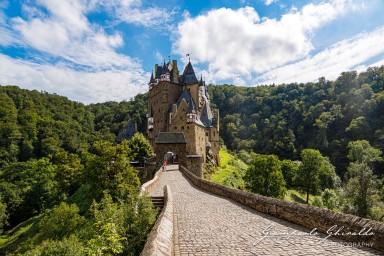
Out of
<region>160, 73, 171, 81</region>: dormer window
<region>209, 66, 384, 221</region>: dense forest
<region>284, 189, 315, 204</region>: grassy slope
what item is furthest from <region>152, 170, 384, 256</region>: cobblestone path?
<region>284, 189, 315, 204</region>: grassy slope

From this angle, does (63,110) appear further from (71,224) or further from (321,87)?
(321,87)

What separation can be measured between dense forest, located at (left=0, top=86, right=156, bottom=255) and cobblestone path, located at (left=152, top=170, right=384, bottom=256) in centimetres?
162

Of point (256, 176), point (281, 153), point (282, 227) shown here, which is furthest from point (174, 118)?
point (281, 153)

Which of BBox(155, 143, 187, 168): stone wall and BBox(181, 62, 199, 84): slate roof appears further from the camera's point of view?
BBox(181, 62, 199, 84): slate roof

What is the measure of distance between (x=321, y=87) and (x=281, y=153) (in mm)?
44472

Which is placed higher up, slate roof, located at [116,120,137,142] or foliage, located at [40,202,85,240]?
slate roof, located at [116,120,137,142]

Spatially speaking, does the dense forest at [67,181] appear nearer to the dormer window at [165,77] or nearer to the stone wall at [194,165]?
the stone wall at [194,165]

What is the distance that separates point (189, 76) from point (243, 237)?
155ft

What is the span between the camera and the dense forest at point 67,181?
9055 mm

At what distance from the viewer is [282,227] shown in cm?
835

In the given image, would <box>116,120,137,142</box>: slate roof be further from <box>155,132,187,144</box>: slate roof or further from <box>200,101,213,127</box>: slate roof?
<box>155,132,187,144</box>: slate roof

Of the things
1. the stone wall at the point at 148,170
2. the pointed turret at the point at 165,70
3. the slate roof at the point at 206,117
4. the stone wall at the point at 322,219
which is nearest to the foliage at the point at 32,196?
the stone wall at the point at 148,170

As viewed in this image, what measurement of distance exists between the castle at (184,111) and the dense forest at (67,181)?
7.71 metres

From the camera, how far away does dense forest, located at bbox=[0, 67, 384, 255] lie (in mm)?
19338
